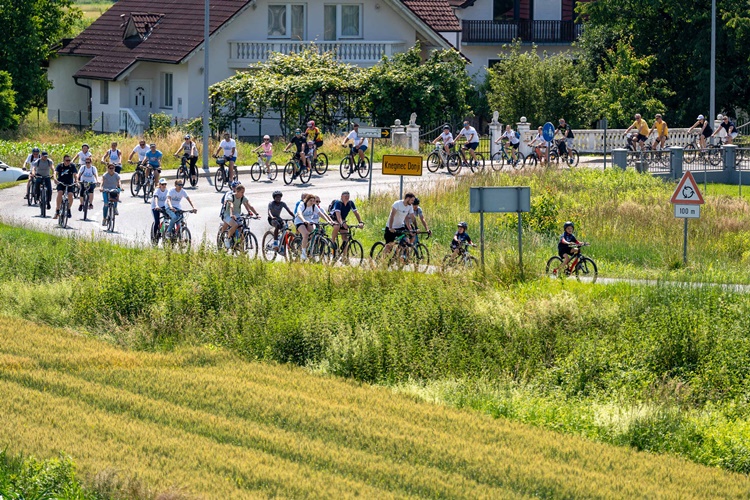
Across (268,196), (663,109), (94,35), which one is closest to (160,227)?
(268,196)

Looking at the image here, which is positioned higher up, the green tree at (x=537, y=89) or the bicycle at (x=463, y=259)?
the green tree at (x=537, y=89)

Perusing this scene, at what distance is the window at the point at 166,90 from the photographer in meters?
56.1

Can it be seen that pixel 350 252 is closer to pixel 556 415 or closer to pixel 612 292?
pixel 612 292

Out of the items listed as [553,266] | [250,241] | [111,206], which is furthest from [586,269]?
[111,206]

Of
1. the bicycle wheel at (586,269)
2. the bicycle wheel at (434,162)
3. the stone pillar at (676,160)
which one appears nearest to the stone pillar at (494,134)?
the bicycle wheel at (434,162)

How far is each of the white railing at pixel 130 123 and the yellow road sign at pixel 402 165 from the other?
88.6 ft

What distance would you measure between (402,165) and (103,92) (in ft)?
107

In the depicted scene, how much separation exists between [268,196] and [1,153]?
13.3 meters

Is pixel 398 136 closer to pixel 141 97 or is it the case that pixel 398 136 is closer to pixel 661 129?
pixel 661 129

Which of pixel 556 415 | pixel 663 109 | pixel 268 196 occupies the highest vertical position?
pixel 663 109

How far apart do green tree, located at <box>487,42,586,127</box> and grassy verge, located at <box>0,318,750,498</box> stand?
39.0 meters

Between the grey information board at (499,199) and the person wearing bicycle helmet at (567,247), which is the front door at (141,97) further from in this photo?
the grey information board at (499,199)

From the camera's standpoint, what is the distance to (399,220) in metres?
24.9

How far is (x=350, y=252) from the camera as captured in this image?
85.2 ft
